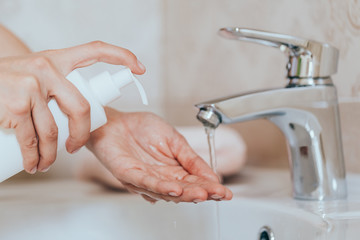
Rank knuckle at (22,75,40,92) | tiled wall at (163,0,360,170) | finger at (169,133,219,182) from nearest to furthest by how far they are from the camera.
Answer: knuckle at (22,75,40,92), finger at (169,133,219,182), tiled wall at (163,0,360,170)

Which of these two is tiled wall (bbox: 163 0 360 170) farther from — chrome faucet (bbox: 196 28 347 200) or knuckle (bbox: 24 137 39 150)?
knuckle (bbox: 24 137 39 150)

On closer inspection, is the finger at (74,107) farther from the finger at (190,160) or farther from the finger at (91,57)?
the finger at (190,160)

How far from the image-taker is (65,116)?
45cm

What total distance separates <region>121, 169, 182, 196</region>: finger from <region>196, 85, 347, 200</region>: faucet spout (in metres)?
0.10

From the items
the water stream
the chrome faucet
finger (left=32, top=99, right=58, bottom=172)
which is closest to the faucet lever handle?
the chrome faucet

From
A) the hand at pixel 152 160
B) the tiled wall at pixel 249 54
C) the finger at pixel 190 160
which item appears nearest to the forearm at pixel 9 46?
the hand at pixel 152 160

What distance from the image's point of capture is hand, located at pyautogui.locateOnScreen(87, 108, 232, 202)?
0.49 m

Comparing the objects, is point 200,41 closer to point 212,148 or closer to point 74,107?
point 212,148

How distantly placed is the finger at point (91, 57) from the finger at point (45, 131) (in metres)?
0.04

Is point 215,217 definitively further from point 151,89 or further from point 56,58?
point 151,89

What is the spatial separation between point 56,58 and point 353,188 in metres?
0.40

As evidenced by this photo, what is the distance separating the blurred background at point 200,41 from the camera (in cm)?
70

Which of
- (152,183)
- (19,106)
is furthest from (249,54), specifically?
(19,106)

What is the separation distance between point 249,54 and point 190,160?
1.17ft
